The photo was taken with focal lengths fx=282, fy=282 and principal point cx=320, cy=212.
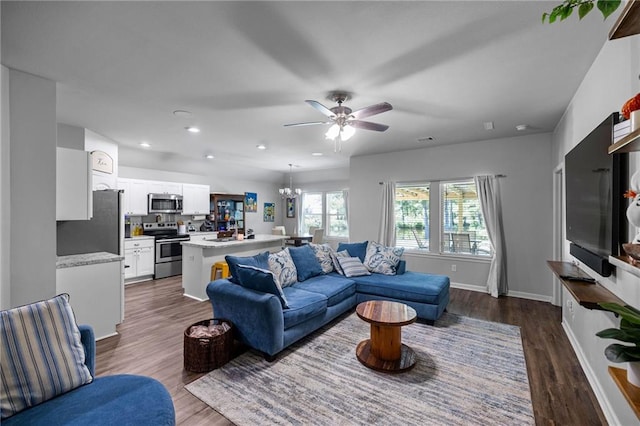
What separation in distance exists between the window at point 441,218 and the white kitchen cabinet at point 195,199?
4817mm

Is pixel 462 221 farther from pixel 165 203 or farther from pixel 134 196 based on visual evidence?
pixel 134 196

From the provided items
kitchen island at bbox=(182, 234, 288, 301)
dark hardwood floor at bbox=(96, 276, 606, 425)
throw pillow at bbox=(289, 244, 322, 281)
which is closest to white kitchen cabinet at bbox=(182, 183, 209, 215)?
kitchen island at bbox=(182, 234, 288, 301)

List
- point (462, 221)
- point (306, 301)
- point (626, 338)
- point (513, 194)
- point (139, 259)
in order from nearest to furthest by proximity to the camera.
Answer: point (626, 338) < point (306, 301) < point (513, 194) < point (462, 221) < point (139, 259)

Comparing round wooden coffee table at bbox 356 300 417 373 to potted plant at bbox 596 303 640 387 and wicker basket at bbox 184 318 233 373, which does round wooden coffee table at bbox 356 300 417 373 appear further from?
potted plant at bbox 596 303 640 387

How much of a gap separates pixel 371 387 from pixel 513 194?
13.5ft

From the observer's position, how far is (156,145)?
524cm

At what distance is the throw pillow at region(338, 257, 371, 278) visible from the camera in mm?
4227

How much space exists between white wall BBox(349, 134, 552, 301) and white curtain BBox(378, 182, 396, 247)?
0.37 m

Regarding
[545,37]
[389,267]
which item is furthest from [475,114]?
[389,267]

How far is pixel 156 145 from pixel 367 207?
4.35 metres

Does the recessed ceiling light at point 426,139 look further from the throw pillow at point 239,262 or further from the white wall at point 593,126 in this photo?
the throw pillow at point 239,262

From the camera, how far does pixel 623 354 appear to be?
1.02 metres

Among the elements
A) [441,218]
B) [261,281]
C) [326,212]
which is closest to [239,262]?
[261,281]

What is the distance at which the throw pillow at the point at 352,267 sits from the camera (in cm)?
423
